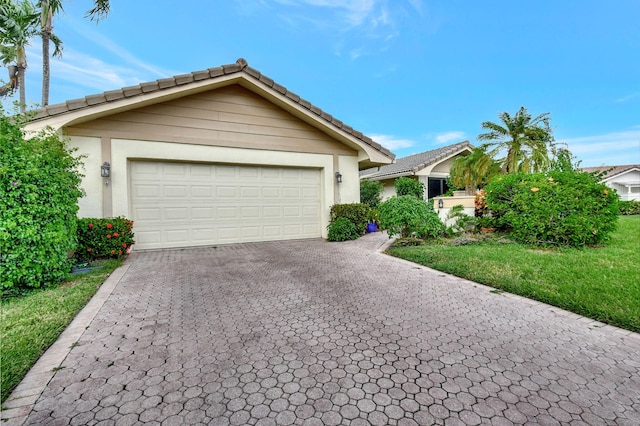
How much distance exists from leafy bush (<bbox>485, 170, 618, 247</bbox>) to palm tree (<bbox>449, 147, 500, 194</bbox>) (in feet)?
25.5

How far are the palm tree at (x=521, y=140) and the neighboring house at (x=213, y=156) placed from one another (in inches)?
333

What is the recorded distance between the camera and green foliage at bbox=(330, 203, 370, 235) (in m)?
9.20

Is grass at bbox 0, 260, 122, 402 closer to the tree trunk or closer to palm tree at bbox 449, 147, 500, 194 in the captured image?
the tree trunk

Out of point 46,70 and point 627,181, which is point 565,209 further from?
point 627,181

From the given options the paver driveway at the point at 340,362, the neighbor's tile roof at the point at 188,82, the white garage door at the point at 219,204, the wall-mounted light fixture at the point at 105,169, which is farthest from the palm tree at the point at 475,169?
the wall-mounted light fixture at the point at 105,169


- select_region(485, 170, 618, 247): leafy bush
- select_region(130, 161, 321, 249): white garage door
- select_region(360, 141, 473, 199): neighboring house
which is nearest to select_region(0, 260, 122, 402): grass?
select_region(130, 161, 321, 249): white garage door

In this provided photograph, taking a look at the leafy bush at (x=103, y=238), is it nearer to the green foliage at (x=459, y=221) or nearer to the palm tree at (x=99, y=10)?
the green foliage at (x=459, y=221)

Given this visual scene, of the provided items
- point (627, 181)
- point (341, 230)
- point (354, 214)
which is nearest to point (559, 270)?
point (341, 230)

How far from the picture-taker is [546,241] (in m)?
6.68

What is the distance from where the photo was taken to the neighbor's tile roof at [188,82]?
6.29 meters

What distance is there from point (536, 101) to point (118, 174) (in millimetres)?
18021

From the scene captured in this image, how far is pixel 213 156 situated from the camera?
807 centimetres

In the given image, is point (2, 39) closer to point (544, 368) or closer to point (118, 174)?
point (118, 174)

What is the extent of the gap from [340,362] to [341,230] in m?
6.59
